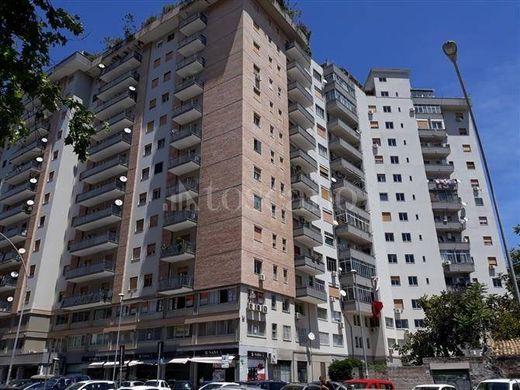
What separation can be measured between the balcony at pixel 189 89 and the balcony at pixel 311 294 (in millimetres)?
20700

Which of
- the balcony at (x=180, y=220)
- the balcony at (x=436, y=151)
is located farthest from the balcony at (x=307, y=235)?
the balcony at (x=436, y=151)

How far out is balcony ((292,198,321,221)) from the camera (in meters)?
43.6

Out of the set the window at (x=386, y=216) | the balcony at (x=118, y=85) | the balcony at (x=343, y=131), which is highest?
the balcony at (x=118, y=85)

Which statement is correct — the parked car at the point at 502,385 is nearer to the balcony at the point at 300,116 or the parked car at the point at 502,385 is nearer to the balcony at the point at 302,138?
the balcony at the point at 302,138

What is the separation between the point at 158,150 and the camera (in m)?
45.0

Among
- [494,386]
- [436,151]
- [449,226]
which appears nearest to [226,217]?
[494,386]

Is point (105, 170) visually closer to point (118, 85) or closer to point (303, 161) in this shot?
point (118, 85)

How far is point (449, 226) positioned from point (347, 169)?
55.4 ft

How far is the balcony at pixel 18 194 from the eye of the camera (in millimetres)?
53312

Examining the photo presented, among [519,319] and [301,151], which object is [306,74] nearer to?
[301,151]

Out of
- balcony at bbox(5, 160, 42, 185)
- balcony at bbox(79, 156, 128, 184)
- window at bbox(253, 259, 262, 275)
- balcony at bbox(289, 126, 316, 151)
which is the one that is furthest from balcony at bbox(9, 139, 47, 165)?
window at bbox(253, 259, 262, 275)

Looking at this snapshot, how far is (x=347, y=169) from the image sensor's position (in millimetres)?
53188

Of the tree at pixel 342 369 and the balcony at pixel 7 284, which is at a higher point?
the balcony at pixel 7 284

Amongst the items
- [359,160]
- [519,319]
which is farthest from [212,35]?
[519,319]
